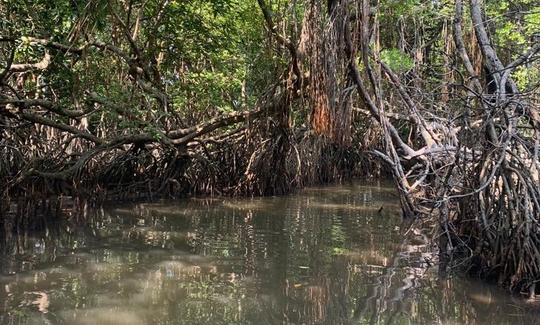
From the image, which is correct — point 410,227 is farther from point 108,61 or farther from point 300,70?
point 108,61

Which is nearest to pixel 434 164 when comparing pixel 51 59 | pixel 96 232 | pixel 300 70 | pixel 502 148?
pixel 300 70

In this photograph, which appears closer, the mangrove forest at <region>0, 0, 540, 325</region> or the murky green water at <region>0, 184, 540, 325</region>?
the murky green water at <region>0, 184, 540, 325</region>

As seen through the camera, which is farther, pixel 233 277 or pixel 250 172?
pixel 250 172

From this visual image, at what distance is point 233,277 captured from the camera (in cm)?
446

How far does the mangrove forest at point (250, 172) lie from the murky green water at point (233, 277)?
23 mm

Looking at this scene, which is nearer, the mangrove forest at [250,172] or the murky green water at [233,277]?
the murky green water at [233,277]

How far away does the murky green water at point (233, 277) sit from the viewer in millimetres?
3686

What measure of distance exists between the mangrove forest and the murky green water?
2 centimetres

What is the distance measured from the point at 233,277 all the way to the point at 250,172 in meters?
4.74

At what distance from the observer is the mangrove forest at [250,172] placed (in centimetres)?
405

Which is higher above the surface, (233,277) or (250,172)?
(250,172)

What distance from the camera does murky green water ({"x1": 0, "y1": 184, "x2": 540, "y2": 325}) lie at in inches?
145

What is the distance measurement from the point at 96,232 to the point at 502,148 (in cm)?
401

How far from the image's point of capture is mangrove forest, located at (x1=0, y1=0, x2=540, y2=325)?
4047 millimetres
